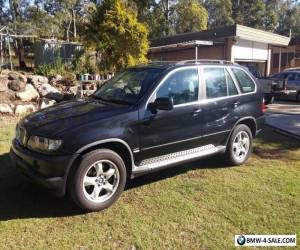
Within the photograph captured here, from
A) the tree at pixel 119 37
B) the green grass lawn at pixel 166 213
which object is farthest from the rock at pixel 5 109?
the tree at pixel 119 37

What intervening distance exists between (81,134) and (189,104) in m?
1.85

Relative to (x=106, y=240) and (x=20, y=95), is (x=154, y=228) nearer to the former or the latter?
(x=106, y=240)

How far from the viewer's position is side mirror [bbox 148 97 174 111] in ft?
15.0

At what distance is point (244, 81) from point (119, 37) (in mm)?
8690

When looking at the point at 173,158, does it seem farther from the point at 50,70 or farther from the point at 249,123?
the point at 50,70

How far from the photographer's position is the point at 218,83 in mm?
5680

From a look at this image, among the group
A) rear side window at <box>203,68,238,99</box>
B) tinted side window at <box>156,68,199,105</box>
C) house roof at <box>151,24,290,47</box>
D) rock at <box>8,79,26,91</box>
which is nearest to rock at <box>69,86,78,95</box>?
rock at <box>8,79,26,91</box>

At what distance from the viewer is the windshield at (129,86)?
4867 millimetres

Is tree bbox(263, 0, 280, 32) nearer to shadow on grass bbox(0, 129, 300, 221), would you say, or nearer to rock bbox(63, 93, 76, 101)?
rock bbox(63, 93, 76, 101)

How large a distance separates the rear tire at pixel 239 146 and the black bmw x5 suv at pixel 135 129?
0.02 meters

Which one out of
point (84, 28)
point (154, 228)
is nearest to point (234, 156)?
point (154, 228)

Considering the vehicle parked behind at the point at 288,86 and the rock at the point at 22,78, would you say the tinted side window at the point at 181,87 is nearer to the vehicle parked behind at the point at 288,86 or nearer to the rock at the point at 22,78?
the rock at the point at 22,78

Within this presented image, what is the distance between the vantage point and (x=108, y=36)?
550 inches

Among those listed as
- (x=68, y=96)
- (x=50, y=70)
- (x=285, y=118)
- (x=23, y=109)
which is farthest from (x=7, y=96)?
(x=285, y=118)
